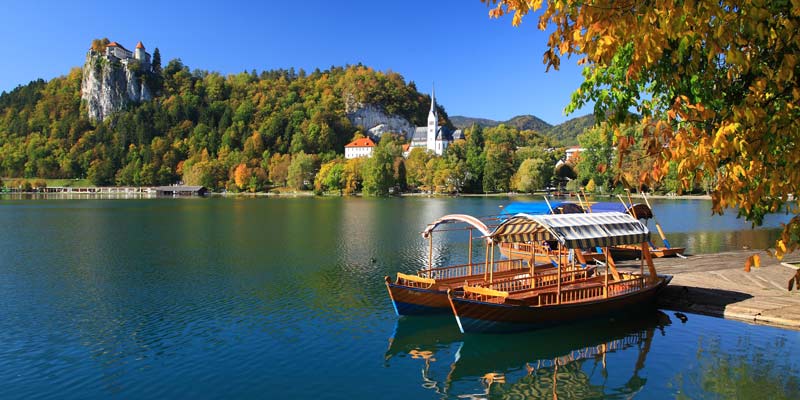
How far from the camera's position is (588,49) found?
7.06 m

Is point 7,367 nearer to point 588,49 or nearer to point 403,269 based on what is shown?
point 588,49

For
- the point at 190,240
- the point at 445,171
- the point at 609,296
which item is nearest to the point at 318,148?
the point at 445,171

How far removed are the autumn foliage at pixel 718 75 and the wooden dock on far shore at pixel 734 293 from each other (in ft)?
47.1

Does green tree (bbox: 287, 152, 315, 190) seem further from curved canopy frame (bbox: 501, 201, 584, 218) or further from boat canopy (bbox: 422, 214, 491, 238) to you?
boat canopy (bbox: 422, 214, 491, 238)

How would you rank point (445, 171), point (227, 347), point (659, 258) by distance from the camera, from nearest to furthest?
point (227, 347), point (659, 258), point (445, 171)

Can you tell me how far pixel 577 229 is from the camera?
19656 mm

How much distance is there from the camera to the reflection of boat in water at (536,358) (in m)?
14.5

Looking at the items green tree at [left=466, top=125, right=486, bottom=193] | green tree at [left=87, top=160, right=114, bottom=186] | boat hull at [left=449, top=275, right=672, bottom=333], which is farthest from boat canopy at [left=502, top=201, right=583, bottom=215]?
green tree at [left=87, top=160, right=114, bottom=186]

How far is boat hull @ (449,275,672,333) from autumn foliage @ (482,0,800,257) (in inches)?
438

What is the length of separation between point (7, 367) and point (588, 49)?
58.4 feet

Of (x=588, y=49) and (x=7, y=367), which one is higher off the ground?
(x=588, y=49)

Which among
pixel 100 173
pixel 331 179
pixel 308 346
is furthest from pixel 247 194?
pixel 308 346

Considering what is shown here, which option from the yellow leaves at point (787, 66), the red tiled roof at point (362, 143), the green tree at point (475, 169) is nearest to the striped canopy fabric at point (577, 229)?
the yellow leaves at point (787, 66)

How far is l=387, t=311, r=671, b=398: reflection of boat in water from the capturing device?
14523 millimetres
